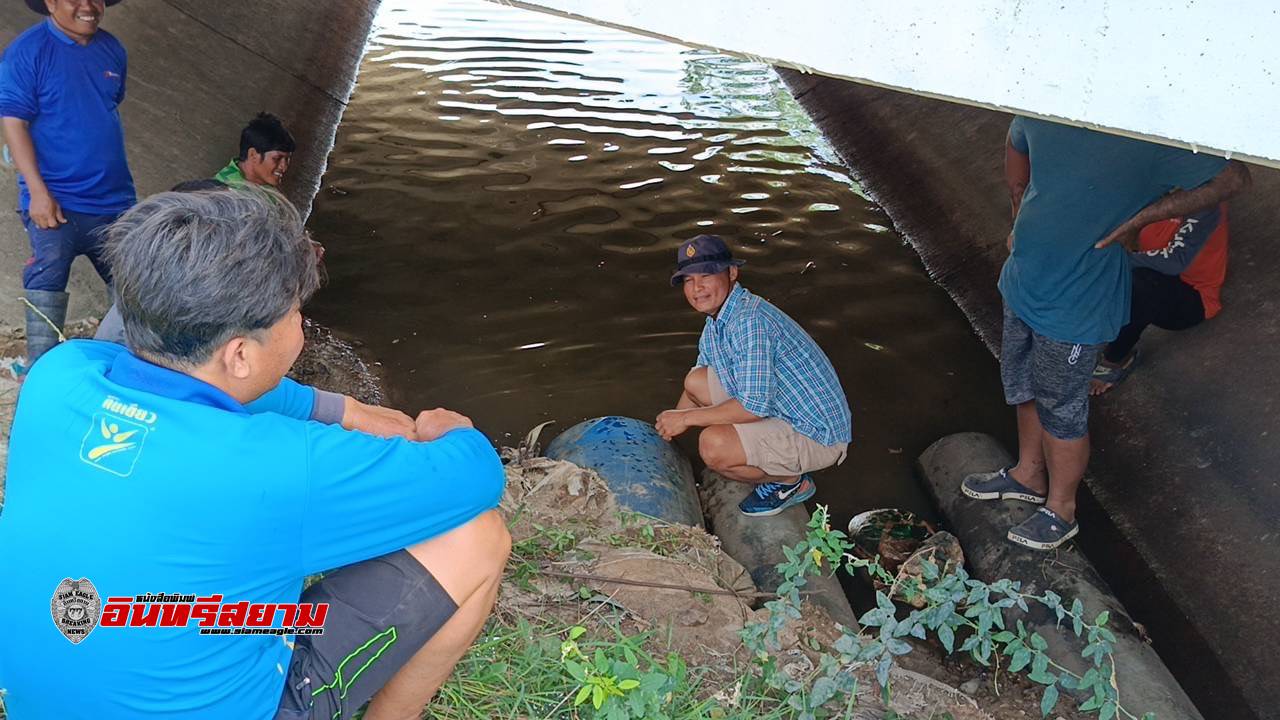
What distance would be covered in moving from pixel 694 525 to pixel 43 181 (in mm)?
3226

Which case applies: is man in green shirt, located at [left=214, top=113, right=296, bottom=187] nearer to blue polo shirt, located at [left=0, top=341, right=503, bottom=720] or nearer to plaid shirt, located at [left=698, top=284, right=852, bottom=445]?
plaid shirt, located at [left=698, top=284, right=852, bottom=445]

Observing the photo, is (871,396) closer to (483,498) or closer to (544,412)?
(544,412)

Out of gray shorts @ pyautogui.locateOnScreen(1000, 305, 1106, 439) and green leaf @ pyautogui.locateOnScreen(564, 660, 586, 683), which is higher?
green leaf @ pyautogui.locateOnScreen(564, 660, 586, 683)

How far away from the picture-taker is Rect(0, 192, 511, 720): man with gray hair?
71.2 inches

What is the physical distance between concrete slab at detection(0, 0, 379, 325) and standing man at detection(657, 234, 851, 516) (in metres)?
3.45

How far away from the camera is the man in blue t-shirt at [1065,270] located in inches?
146

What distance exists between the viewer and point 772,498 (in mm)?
4434

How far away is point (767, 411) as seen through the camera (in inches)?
172

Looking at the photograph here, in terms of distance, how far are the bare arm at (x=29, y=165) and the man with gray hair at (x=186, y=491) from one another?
2.69 m

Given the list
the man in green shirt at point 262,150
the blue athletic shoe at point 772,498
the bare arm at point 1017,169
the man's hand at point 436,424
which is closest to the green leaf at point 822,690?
the man's hand at point 436,424

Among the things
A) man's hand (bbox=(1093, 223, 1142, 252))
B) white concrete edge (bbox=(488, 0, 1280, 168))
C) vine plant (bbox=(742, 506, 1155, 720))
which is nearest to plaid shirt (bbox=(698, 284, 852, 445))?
man's hand (bbox=(1093, 223, 1142, 252))

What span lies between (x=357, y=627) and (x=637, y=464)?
223cm

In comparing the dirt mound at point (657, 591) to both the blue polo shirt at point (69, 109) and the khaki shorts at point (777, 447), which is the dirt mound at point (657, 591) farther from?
the blue polo shirt at point (69, 109)

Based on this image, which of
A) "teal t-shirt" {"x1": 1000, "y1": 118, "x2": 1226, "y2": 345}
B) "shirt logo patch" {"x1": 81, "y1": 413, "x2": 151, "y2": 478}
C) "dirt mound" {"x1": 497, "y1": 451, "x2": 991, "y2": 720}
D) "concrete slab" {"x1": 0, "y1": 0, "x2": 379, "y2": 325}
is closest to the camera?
"shirt logo patch" {"x1": 81, "y1": 413, "x2": 151, "y2": 478}
